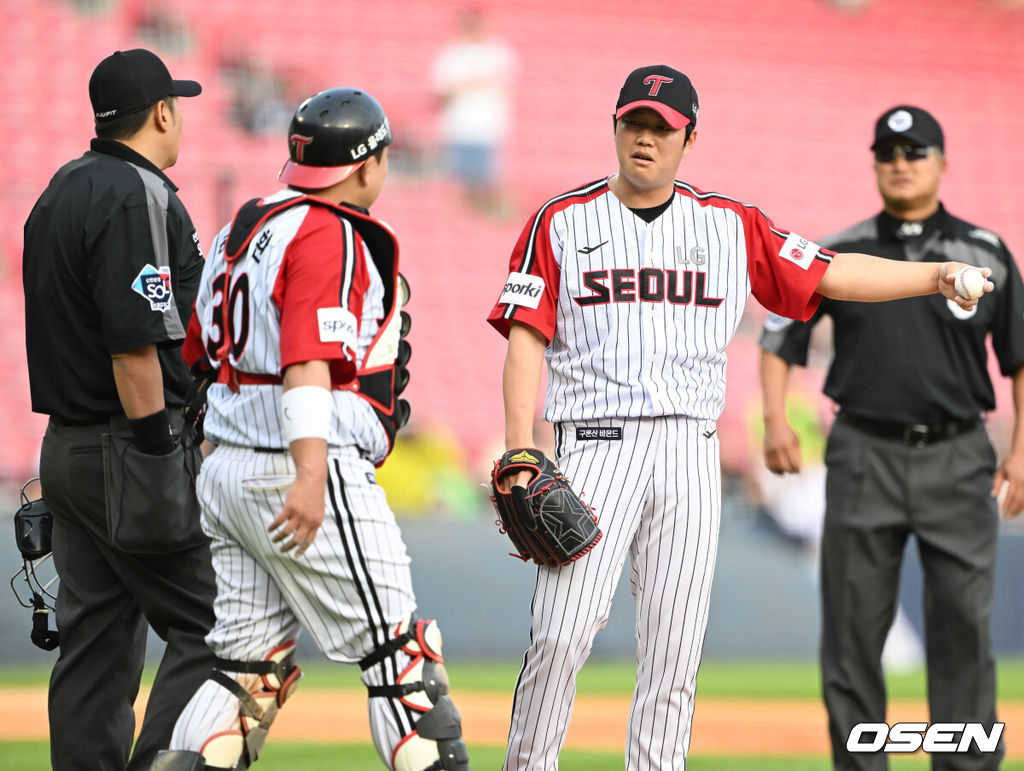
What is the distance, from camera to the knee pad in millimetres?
3330

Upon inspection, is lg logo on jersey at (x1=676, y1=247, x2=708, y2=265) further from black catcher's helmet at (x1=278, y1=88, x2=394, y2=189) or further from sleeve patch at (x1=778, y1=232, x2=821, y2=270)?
black catcher's helmet at (x1=278, y1=88, x2=394, y2=189)

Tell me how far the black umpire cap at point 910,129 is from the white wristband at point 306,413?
2.95 metres

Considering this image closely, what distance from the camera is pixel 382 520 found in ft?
11.1

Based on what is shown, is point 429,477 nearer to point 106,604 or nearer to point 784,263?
point 106,604

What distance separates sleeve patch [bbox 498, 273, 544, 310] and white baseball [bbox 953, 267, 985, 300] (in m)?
1.20

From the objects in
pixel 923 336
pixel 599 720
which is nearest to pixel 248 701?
pixel 923 336

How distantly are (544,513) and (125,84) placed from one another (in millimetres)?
1947

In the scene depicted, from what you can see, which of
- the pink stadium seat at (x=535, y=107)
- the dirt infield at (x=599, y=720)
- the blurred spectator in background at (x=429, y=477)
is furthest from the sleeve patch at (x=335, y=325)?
the blurred spectator in background at (x=429, y=477)

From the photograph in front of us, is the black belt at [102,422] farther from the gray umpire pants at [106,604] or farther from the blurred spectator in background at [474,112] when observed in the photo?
the blurred spectator in background at [474,112]

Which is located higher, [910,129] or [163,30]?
[163,30]

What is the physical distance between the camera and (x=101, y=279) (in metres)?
4.00

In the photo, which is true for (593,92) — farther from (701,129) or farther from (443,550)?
(443,550)

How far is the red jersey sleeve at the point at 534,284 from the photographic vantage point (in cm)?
387

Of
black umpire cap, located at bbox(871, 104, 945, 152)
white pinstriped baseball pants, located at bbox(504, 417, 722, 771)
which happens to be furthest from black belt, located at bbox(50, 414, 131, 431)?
black umpire cap, located at bbox(871, 104, 945, 152)
